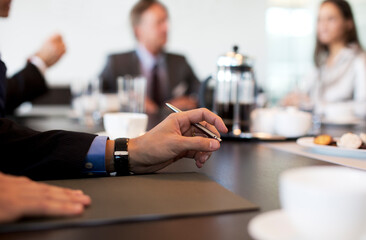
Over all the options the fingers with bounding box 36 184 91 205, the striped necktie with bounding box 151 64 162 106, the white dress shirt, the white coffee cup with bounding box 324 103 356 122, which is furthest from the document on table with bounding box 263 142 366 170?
the white dress shirt

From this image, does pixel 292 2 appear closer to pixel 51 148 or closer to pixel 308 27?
pixel 308 27

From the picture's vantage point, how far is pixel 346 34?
3400 mm

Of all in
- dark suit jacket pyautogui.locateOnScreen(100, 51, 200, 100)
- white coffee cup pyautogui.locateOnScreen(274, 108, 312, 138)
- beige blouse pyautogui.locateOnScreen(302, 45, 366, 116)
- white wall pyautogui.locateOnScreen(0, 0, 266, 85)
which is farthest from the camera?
white wall pyautogui.locateOnScreen(0, 0, 266, 85)

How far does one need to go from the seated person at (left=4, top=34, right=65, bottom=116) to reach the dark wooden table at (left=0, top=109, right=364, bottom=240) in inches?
45.3

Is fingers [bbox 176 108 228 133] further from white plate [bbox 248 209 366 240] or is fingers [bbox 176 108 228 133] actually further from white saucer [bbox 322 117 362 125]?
white saucer [bbox 322 117 362 125]

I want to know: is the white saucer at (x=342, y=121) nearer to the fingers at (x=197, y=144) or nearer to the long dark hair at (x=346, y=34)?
the fingers at (x=197, y=144)

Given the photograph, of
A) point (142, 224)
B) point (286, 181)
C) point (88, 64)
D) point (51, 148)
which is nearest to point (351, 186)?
point (286, 181)

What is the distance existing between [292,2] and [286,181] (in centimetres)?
597

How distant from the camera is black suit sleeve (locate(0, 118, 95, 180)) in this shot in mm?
729

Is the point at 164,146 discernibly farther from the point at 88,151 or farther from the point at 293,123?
the point at 293,123

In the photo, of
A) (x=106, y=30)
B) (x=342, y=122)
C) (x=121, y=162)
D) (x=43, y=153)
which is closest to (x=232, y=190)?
(x=121, y=162)

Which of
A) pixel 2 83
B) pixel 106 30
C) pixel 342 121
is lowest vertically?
pixel 342 121

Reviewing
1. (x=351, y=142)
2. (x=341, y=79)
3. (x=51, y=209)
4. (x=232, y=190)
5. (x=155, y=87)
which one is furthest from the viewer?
(x=155, y=87)

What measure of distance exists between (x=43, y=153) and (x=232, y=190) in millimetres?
370
